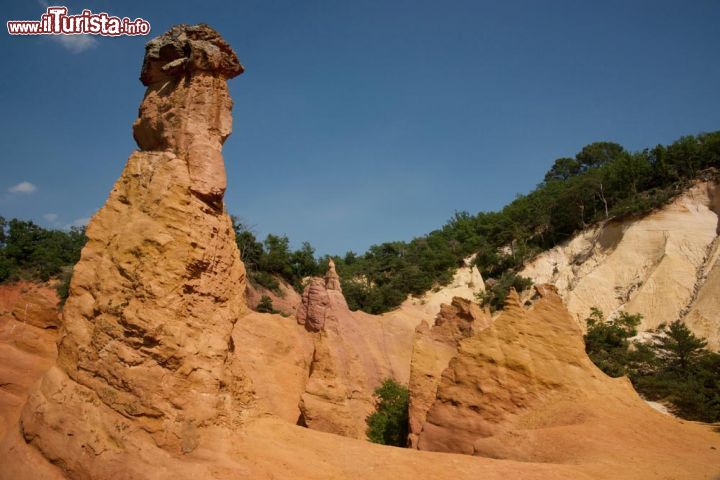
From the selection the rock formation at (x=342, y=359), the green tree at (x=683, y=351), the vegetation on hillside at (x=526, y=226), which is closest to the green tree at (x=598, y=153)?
the vegetation on hillside at (x=526, y=226)

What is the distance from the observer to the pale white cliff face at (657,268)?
87.7 ft

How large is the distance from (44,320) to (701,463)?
11676mm

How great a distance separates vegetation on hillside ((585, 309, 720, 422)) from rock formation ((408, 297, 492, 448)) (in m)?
7.30

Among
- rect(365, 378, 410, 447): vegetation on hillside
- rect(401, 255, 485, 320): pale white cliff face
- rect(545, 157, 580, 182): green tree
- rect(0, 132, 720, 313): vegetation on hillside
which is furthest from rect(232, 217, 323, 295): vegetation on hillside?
rect(545, 157, 580, 182): green tree

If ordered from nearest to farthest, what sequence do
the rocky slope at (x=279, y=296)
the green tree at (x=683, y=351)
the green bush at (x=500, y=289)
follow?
the green tree at (x=683, y=351) → the rocky slope at (x=279, y=296) → the green bush at (x=500, y=289)

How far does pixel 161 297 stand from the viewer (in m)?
6.86

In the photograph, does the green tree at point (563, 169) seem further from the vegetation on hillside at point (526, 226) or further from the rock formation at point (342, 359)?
the rock formation at point (342, 359)

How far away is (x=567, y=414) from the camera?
A: 969 cm

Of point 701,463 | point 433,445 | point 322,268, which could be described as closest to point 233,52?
point 433,445

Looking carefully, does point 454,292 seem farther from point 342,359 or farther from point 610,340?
point 342,359

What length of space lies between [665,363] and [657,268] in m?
9.49

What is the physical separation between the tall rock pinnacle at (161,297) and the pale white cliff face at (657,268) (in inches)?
979

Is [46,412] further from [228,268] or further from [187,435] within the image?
[228,268]

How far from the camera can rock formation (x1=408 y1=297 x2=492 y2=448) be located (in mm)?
13070
